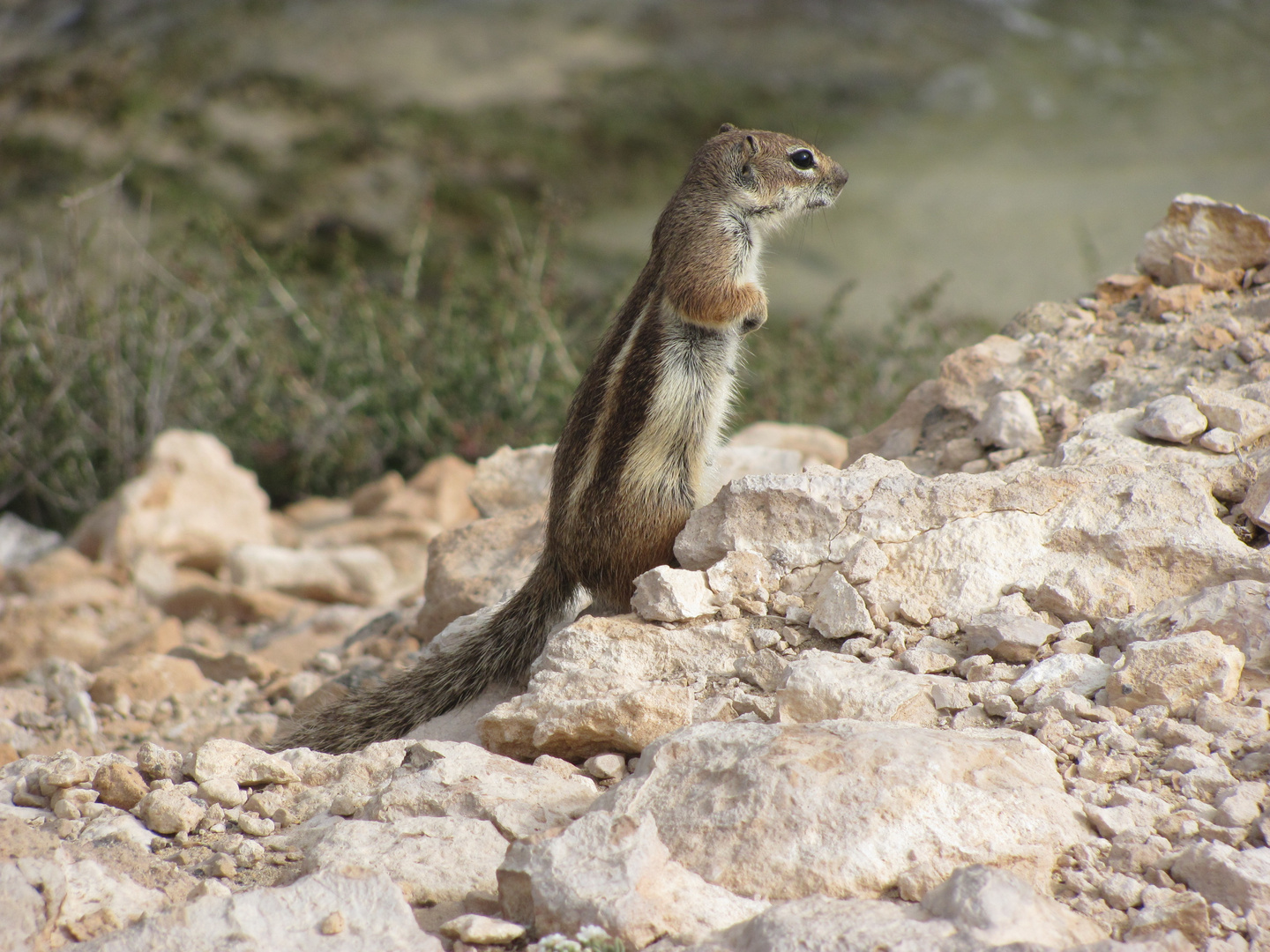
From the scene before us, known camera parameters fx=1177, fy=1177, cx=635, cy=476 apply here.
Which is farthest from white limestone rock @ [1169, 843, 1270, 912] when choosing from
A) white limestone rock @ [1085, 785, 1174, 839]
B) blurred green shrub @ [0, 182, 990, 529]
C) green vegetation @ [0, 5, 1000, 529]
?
blurred green shrub @ [0, 182, 990, 529]

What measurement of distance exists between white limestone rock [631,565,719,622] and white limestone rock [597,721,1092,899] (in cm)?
66

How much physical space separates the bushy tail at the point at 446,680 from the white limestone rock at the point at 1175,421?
1.63 meters

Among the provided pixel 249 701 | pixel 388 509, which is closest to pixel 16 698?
pixel 249 701

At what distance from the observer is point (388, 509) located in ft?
20.8

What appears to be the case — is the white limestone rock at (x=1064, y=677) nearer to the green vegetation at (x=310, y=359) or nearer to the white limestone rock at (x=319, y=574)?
the white limestone rock at (x=319, y=574)

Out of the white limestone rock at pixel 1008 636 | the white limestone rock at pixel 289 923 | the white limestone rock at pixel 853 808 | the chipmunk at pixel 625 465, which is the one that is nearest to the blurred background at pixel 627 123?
the chipmunk at pixel 625 465

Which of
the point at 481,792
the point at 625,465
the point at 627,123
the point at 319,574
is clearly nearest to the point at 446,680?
the point at 625,465

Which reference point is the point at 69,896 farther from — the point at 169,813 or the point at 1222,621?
the point at 1222,621

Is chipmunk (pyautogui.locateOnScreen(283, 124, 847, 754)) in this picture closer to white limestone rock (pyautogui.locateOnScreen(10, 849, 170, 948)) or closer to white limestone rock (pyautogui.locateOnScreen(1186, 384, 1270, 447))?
white limestone rock (pyautogui.locateOnScreen(10, 849, 170, 948))

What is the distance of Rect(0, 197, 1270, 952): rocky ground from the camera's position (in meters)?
1.87

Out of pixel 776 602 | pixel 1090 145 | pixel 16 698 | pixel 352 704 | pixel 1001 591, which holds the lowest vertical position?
pixel 16 698

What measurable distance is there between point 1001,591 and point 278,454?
5.46m

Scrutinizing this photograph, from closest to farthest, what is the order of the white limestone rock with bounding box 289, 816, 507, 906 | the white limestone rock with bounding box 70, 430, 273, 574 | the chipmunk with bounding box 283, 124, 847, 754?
the white limestone rock with bounding box 289, 816, 507, 906 → the chipmunk with bounding box 283, 124, 847, 754 → the white limestone rock with bounding box 70, 430, 273, 574

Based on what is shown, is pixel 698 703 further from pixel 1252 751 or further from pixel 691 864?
pixel 1252 751
